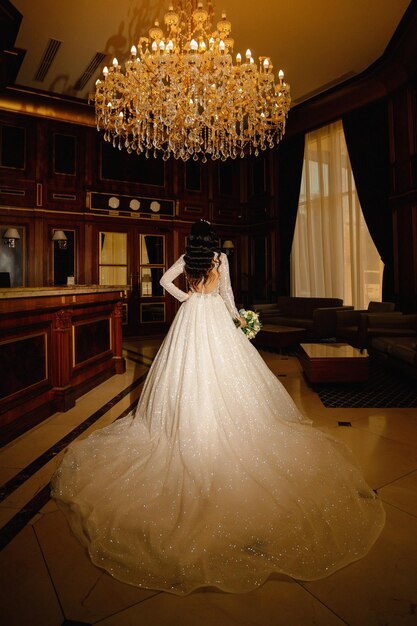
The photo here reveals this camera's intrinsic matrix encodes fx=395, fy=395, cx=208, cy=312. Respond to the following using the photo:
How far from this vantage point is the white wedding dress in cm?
148

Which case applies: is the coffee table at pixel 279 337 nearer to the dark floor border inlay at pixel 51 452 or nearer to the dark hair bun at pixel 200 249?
the dark floor border inlay at pixel 51 452

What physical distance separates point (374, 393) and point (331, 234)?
4463mm

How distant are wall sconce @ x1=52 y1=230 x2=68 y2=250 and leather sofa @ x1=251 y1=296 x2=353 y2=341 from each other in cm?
399

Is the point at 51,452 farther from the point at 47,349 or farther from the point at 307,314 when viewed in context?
the point at 307,314

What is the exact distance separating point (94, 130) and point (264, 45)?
3855 millimetres

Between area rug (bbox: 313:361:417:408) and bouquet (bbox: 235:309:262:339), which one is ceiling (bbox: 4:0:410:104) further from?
area rug (bbox: 313:361:417:408)

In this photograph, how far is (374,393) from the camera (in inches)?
162

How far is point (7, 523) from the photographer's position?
72.4 inches

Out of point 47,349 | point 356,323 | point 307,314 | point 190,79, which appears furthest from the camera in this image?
point 307,314

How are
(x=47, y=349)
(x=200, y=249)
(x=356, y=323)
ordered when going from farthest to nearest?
(x=356, y=323) → (x=47, y=349) → (x=200, y=249)

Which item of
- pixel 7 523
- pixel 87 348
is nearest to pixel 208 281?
pixel 7 523

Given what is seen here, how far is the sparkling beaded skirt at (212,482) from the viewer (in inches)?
58.2

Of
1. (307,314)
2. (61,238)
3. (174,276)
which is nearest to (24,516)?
(174,276)

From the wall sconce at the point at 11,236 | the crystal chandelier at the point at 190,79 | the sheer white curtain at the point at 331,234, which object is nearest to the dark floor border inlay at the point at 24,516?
the crystal chandelier at the point at 190,79
